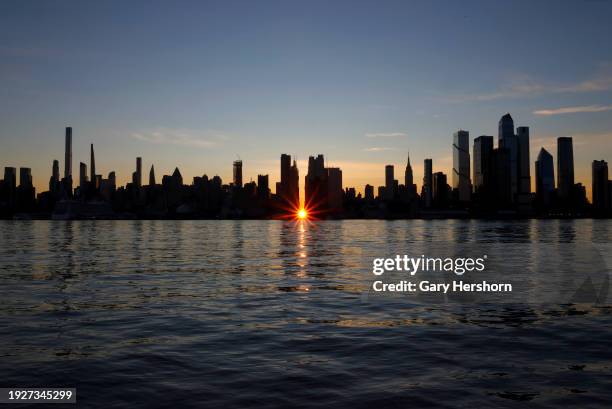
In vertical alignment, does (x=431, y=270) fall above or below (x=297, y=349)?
below

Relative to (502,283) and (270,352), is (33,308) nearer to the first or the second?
(270,352)

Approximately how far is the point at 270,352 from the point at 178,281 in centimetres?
2582

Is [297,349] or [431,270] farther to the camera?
[431,270]

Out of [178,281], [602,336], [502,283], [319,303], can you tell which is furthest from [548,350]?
[178,281]

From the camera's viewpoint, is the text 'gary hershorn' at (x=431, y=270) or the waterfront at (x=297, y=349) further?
the text 'gary hershorn' at (x=431, y=270)

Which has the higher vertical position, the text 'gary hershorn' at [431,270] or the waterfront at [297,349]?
the waterfront at [297,349]

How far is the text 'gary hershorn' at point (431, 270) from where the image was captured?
41000mm

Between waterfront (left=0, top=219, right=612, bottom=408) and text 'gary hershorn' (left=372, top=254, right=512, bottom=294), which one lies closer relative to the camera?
waterfront (left=0, top=219, right=612, bottom=408)

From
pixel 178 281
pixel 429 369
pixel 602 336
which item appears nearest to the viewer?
pixel 429 369

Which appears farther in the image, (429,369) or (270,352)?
(270,352)

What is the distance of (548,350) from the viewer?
21094mm

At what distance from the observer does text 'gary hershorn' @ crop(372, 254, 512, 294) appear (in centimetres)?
4100

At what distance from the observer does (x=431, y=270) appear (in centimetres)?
5772

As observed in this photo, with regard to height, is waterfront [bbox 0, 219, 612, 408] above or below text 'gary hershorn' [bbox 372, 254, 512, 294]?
above
